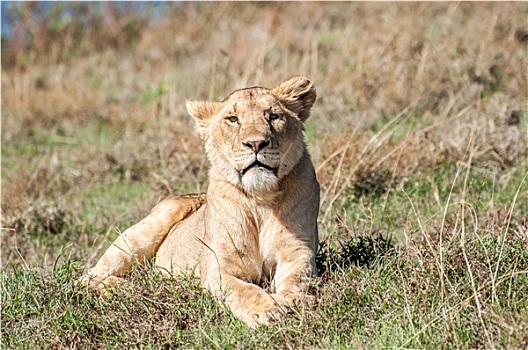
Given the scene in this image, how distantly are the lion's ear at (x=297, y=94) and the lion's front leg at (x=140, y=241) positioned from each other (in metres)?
1.01

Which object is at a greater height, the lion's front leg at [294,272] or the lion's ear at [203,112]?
the lion's ear at [203,112]

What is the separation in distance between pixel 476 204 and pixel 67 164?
4886 mm

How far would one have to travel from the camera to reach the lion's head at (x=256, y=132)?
453 centimetres

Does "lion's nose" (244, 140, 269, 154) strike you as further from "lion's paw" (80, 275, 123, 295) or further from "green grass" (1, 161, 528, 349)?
"lion's paw" (80, 275, 123, 295)

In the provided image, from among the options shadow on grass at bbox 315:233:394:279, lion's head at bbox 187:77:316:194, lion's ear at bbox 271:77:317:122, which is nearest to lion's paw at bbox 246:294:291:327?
shadow on grass at bbox 315:233:394:279

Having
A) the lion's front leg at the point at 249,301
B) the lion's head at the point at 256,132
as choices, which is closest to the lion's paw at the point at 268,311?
the lion's front leg at the point at 249,301

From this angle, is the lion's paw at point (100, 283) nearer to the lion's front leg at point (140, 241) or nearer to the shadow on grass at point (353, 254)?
the lion's front leg at point (140, 241)

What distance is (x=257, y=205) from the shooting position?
4.78 metres

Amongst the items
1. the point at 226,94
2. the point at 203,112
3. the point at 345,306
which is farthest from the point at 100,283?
the point at 226,94

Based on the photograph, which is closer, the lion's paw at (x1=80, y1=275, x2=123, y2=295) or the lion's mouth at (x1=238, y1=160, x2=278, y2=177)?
the lion's mouth at (x1=238, y1=160, x2=278, y2=177)

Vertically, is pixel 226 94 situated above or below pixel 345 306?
below

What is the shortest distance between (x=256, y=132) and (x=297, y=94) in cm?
69

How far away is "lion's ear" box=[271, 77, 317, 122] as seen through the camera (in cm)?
505

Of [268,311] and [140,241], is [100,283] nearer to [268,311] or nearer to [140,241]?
[140,241]
